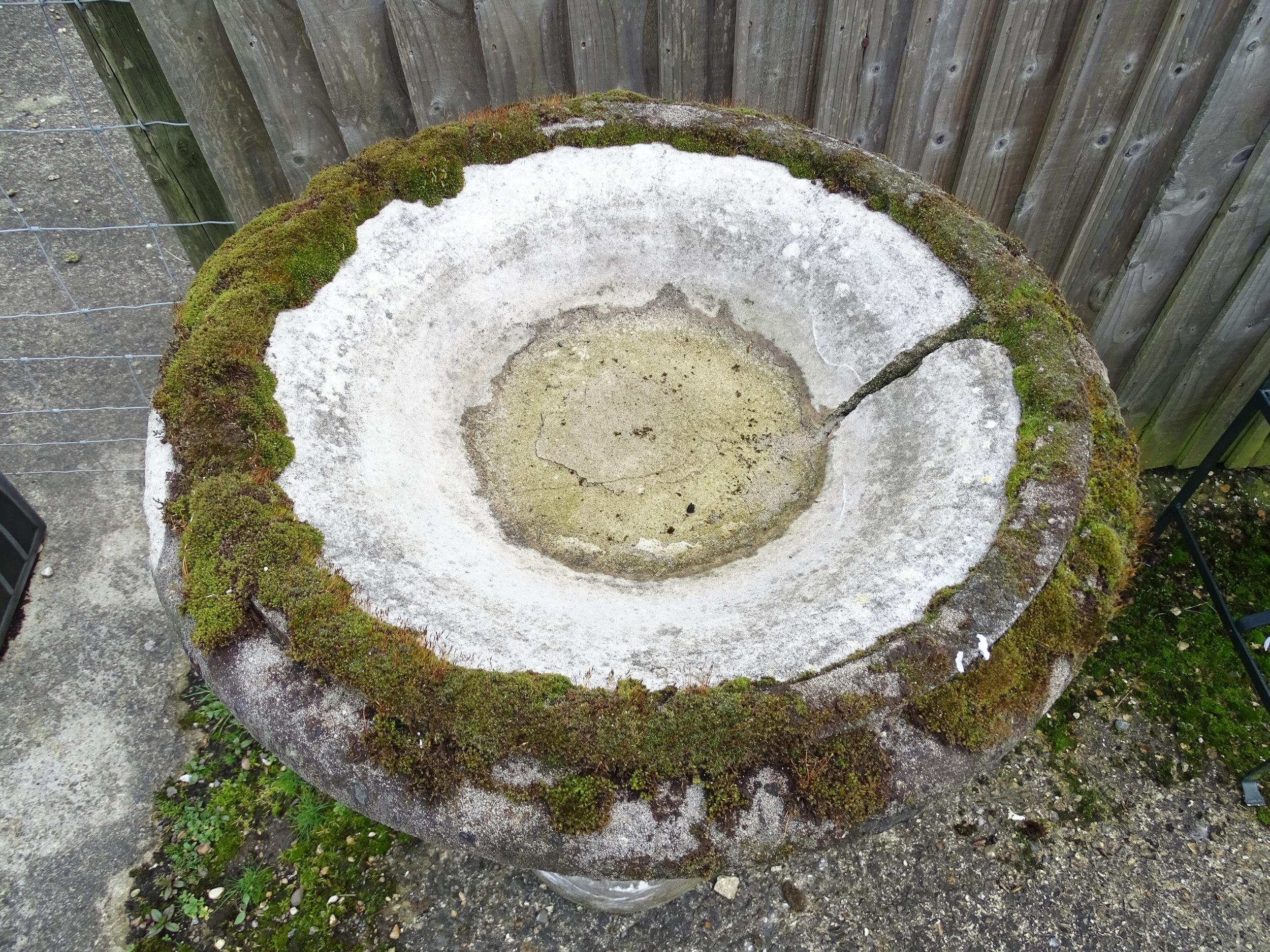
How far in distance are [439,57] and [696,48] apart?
961 millimetres

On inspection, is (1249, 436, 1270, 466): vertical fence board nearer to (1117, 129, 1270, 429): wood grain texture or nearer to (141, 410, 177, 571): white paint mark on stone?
(1117, 129, 1270, 429): wood grain texture

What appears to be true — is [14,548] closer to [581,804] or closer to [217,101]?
[217,101]

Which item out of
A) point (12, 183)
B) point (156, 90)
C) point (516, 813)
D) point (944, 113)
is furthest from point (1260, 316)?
point (12, 183)

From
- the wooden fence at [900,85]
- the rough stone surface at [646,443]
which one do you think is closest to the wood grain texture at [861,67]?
the wooden fence at [900,85]

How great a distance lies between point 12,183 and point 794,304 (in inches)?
206

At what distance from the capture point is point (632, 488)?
2234mm

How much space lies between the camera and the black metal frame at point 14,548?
340 cm

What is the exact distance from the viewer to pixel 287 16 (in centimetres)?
288

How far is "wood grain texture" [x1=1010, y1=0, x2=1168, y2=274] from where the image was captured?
2779 mm

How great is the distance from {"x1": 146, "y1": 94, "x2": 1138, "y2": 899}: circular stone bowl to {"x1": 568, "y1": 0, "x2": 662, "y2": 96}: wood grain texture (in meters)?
0.66

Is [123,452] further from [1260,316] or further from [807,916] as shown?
[1260,316]

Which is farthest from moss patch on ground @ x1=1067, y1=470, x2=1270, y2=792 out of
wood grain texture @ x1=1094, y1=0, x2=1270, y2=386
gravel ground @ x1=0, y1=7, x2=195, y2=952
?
gravel ground @ x1=0, y1=7, x2=195, y2=952

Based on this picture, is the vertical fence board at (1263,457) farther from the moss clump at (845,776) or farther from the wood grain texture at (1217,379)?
the moss clump at (845,776)

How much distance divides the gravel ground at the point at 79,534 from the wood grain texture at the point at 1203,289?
4504 mm
